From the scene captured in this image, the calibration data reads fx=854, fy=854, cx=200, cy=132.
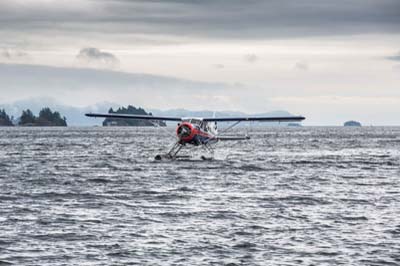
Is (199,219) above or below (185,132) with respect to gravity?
below

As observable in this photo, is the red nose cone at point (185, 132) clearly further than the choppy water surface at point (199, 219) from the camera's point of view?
Yes

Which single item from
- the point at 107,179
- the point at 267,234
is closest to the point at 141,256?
the point at 267,234

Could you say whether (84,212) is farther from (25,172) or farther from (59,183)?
(25,172)

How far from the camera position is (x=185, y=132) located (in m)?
58.0

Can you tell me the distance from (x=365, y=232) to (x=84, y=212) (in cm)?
973

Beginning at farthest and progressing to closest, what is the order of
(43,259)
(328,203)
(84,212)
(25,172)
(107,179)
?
(25,172) → (107,179) → (328,203) → (84,212) → (43,259)

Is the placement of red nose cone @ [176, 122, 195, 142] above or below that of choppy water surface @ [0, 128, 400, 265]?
above

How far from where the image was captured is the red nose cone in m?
57.9

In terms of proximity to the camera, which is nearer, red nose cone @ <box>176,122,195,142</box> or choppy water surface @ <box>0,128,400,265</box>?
choppy water surface @ <box>0,128,400,265</box>

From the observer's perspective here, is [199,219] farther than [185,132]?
No

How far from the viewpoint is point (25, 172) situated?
50688mm

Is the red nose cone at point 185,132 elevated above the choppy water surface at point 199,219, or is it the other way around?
the red nose cone at point 185,132

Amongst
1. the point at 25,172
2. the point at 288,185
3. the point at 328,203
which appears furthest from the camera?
the point at 25,172

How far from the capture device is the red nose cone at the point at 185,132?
190 ft
